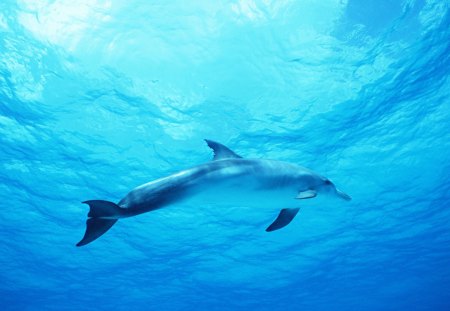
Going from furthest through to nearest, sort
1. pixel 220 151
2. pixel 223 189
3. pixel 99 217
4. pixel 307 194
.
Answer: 1. pixel 220 151
2. pixel 307 194
3. pixel 223 189
4. pixel 99 217

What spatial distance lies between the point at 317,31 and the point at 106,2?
5.43 metres

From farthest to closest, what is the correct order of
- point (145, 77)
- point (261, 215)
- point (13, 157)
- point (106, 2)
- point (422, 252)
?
point (422, 252) → point (261, 215) → point (13, 157) → point (145, 77) → point (106, 2)

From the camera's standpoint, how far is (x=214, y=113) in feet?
37.0

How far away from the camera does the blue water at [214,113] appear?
8.95 meters

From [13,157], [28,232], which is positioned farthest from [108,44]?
[28,232]

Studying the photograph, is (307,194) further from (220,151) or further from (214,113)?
(214,113)

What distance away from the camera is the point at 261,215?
17109mm

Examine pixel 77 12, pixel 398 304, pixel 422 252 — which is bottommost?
pixel 77 12

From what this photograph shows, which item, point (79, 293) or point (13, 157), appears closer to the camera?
point (13, 157)

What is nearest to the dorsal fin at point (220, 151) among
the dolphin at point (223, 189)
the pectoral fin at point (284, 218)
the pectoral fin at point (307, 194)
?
the dolphin at point (223, 189)

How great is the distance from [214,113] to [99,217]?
7256 mm

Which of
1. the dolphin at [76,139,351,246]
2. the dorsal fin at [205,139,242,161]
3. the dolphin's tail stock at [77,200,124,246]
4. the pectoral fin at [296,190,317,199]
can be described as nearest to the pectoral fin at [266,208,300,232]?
the dolphin at [76,139,351,246]

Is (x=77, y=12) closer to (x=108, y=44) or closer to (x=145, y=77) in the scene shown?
(x=108, y=44)

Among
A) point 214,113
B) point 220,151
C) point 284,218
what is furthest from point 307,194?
point 214,113
